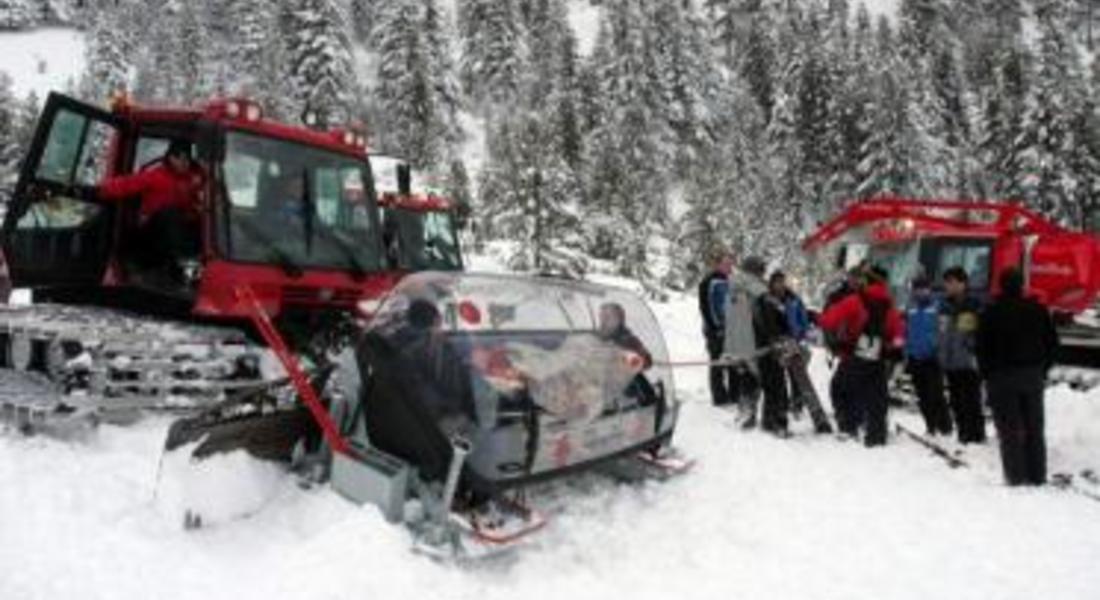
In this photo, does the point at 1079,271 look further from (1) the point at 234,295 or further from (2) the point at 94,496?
(2) the point at 94,496

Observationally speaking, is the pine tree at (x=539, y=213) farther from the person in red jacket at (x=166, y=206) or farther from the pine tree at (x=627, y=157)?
the person in red jacket at (x=166, y=206)

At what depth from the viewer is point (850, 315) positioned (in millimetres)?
9922

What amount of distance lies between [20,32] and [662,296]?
92.5 meters

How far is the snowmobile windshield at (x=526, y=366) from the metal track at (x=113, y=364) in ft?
6.26

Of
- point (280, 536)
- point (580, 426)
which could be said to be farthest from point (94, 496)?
point (580, 426)

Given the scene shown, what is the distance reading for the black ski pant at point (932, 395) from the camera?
436 inches

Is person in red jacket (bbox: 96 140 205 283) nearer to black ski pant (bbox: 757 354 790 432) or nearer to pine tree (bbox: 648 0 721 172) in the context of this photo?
black ski pant (bbox: 757 354 790 432)

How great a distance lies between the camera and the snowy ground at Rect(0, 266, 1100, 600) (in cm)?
543

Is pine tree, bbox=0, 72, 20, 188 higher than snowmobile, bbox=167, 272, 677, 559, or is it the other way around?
pine tree, bbox=0, 72, 20, 188

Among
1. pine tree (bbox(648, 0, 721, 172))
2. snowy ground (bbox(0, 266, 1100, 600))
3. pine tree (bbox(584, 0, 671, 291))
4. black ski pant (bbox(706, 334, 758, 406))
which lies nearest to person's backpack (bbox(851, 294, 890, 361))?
black ski pant (bbox(706, 334, 758, 406))

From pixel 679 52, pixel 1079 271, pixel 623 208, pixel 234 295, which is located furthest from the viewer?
pixel 679 52

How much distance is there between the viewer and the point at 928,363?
36.5 feet

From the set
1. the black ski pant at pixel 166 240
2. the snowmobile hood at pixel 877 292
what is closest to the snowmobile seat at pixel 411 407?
the black ski pant at pixel 166 240

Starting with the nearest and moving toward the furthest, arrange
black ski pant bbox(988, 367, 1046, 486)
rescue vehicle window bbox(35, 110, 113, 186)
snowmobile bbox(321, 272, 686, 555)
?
snowmobile bbox(321, 272, 686, 555), black ski pant bbox(988, 367, 1046, 486), rescue vehicle window bbox(35, 110, 113, 186)
